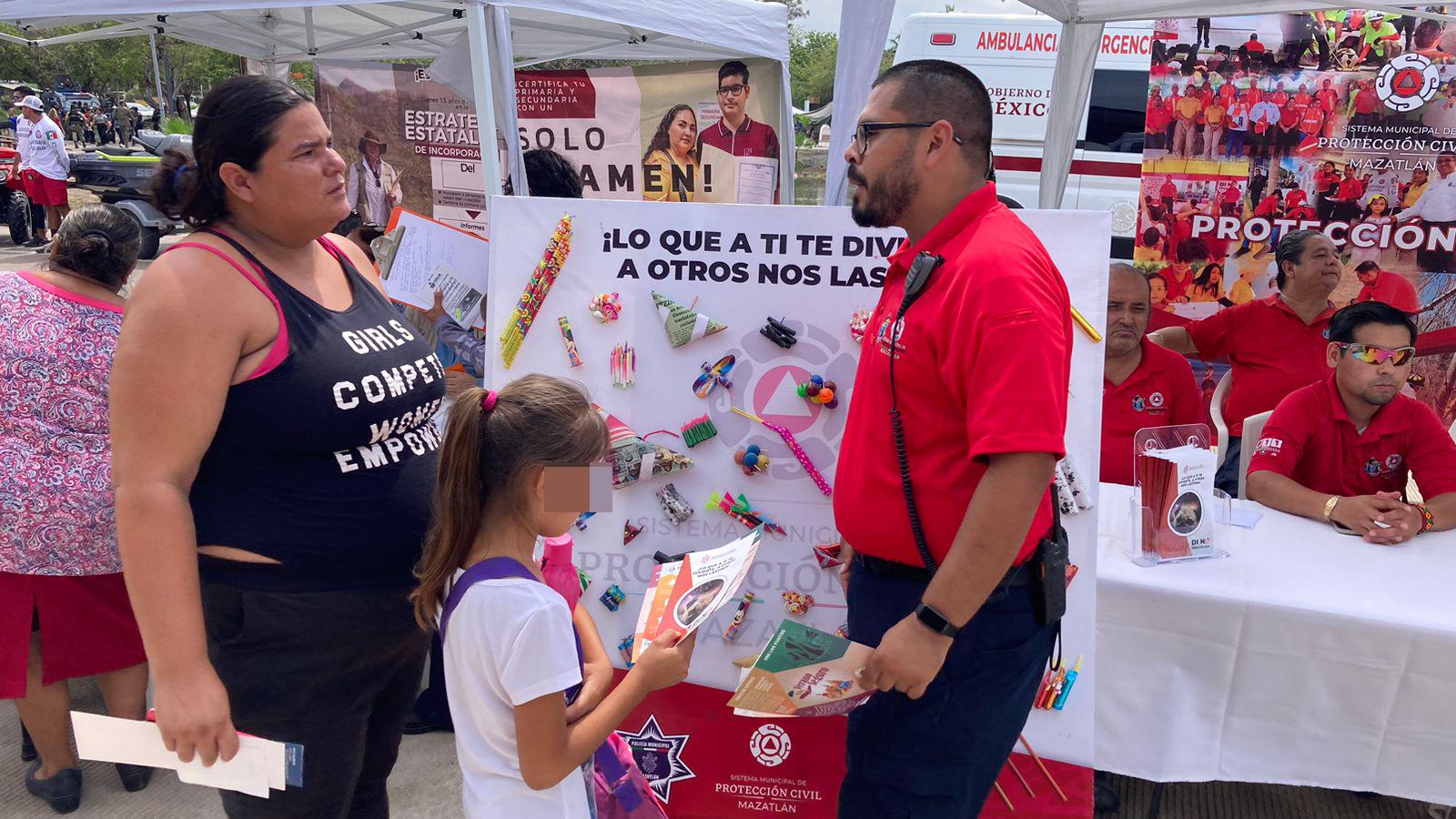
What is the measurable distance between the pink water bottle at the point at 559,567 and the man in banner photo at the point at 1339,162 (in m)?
4.51

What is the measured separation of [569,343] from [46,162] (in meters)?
13.3

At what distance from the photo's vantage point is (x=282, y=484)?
1.47m

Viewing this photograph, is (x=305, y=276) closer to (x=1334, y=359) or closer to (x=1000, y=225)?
(x=1000, y=225)

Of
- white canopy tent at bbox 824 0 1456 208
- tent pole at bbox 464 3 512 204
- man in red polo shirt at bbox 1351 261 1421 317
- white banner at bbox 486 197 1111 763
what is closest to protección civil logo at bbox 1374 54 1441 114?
man in red polo shirt at bbox 1351 261 1421 317

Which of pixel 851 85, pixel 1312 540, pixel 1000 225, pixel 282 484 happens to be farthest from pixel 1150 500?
pixel 282 484

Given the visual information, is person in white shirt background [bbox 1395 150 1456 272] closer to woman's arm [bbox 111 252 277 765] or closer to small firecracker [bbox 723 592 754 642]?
small firecracker [bbox 723 592 754 642]

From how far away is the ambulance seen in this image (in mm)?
6355

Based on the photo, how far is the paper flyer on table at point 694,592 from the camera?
4.65 feet

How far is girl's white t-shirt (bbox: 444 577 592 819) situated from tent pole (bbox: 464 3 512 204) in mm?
2530

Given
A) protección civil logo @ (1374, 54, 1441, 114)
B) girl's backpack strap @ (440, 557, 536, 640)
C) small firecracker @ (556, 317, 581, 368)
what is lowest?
girl's backpack strap @ (440, 557, 536, 640)

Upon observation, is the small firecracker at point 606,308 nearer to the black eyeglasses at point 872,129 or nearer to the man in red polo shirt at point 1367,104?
the black eyeglasses at point 872,129

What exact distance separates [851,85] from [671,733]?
207 centimetres

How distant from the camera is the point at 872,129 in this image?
1.60 m

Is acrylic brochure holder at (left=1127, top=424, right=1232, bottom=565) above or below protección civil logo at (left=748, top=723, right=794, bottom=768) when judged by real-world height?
above
